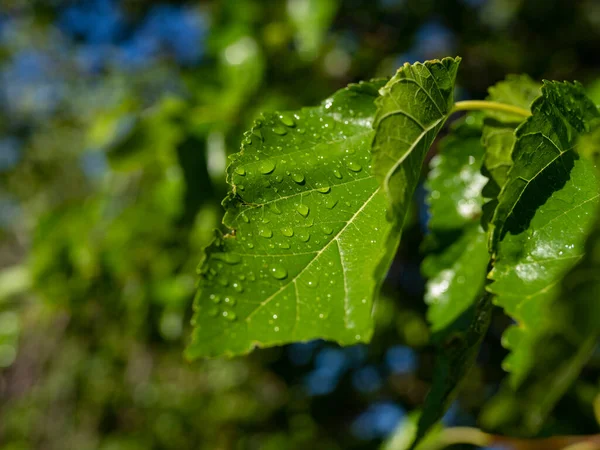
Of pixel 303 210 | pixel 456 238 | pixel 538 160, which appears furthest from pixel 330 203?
pixel 456 238

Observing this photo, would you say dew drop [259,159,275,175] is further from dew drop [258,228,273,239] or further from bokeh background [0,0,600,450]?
bokeh background [0,0,600,450]

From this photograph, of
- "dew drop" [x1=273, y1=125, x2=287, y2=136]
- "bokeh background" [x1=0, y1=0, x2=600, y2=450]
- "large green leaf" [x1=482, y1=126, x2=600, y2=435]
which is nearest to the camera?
"large green leaf" [x1=482, y1=126, x2=600, y2=435]

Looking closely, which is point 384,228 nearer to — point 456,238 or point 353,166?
point 353,166

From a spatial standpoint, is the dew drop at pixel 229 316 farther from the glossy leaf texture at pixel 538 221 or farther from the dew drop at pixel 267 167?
the glossy leaf texture at pixel 538 221

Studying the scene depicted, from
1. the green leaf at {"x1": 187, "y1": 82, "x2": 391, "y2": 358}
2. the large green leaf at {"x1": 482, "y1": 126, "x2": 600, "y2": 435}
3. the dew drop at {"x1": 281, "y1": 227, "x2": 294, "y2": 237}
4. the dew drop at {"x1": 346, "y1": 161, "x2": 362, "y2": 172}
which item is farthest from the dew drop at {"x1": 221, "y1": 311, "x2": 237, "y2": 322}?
the large green leaf at {"x1": 482, "y1": 126, "x2": 600, "y2": 435}

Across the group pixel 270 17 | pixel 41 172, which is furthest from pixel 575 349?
pixel 41 172

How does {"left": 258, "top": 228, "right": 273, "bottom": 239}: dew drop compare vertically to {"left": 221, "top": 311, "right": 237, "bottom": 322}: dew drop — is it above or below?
above

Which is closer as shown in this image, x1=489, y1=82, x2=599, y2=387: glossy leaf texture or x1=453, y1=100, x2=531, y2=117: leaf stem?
x1=489, y1=82, x2=599, y2=387: glossy leaf texture
